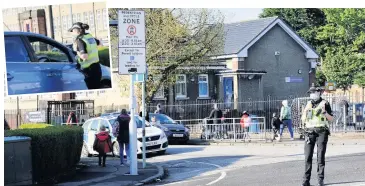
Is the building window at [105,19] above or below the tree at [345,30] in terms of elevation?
below

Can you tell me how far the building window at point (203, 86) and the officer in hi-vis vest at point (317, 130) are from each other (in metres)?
28.5

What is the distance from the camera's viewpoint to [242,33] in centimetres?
4244

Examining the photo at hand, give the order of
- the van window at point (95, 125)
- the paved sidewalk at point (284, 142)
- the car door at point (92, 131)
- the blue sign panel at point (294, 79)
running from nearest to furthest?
1. the car door at point (92, 131)
2. the van window at point (95, 125)
3. the paved sidewalk at point (284, 142)
4. the blue sign panel at point (294, 79)

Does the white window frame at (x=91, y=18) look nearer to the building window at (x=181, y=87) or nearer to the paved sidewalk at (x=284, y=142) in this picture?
the paved sidewalk at (x=284, y=142)

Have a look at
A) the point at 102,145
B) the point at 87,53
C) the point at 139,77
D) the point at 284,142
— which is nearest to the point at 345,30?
the point at 284,142

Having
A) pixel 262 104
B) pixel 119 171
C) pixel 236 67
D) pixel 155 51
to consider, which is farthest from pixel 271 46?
pixel 119 171

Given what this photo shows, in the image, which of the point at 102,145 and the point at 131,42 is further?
the point at 102,145

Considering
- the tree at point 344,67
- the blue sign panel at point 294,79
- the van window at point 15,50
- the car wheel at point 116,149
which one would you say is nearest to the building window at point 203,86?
the blue sign panel at point 294,79

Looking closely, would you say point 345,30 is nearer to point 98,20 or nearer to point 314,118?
point 98,20

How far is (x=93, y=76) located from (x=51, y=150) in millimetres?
2426

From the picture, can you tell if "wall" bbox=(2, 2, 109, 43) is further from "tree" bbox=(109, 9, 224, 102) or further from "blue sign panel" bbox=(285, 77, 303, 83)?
"blue sign panel" bbox=(285, 77, 303, 83)

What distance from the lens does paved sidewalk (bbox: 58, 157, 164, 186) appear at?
1511 centimetres

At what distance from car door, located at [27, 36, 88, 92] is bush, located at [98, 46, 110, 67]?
1.64 ft

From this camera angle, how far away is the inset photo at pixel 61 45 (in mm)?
13008
